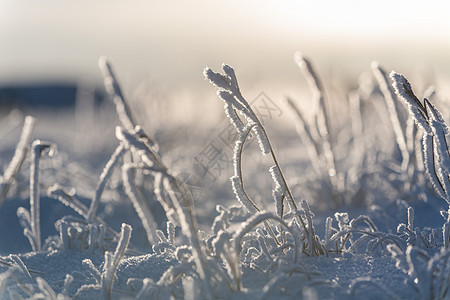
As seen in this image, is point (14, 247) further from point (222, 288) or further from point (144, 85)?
point (144, 85)

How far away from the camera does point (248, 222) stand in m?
1.21

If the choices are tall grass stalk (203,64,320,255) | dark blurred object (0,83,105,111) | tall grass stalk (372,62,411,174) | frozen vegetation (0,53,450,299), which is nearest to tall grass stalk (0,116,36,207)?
frozen vegetation (0,53,450,299)

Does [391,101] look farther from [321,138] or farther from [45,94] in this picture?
[45,94]

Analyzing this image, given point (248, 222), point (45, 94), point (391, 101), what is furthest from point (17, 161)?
point (45, 94)

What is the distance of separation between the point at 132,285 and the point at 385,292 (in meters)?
0.60

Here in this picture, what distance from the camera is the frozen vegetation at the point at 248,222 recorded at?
1226mm

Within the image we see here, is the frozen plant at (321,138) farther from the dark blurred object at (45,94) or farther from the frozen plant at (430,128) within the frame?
the dark blurred object at (45,94)

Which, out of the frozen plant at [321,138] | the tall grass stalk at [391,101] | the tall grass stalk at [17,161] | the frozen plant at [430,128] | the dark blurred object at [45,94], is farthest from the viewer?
the dark blurred object at [45,94]

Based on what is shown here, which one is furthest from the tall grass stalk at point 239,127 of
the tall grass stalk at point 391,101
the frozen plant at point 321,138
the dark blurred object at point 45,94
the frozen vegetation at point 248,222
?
the dark blurred object at point 45,94

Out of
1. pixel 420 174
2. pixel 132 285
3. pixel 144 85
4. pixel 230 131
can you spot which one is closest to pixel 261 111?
pixel 230 131

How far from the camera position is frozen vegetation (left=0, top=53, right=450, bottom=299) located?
1226 mm

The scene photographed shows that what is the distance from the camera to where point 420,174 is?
8.50 ft

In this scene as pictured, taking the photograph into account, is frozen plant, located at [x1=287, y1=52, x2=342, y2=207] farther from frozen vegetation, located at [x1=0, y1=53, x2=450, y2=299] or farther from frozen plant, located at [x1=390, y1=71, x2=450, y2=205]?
frozen plant, located at [x1=390, y1=71, x2=450, y2=205]

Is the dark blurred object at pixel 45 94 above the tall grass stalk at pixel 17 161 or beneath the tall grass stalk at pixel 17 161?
beneath
